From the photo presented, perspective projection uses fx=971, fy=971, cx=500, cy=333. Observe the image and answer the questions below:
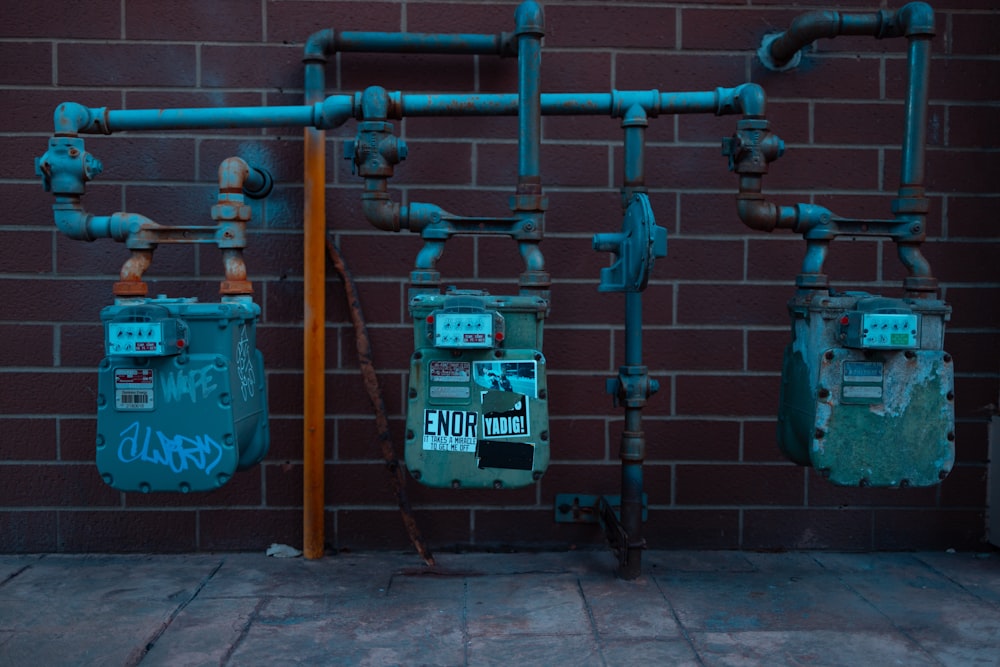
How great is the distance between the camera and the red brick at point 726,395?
3.83m

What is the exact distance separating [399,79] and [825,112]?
1.66m

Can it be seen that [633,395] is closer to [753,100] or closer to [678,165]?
[678,165]

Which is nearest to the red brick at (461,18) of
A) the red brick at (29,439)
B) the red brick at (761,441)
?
the red brick at (761,441)

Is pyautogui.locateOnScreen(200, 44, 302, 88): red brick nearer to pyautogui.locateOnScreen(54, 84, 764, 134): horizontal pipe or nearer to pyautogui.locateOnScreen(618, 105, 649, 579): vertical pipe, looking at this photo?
pyautogui.locateOnScreen(54, 84, 764, 134): horizontal pipe

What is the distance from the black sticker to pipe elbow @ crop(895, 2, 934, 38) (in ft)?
6.35

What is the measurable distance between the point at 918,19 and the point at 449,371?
1.99 meters

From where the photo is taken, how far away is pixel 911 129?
132 inches

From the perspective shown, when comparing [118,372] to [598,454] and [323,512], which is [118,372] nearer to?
[323,512]

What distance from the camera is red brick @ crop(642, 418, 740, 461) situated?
3836 millimetres

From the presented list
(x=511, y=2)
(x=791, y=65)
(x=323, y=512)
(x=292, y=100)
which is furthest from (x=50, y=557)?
(x=791, y=65)

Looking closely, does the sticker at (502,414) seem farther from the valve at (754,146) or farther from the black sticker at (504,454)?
the valve at (754,146)

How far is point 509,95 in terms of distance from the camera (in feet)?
11.3

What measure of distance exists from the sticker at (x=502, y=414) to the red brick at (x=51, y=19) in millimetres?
2163

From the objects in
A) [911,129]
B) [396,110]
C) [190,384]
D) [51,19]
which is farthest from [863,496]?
[51,19]
